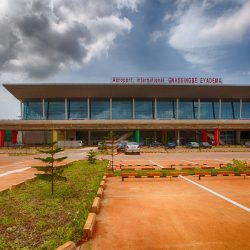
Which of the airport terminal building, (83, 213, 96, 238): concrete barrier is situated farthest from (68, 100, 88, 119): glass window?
(83, 213, 96, 238): concrete barrier

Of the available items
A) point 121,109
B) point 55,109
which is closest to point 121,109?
point 121,109

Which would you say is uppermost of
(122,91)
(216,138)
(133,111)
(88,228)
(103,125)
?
(122,91)

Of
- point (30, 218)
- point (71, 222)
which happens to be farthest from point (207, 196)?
point (30, 218)

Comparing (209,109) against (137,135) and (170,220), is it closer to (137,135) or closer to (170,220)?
(137,135)

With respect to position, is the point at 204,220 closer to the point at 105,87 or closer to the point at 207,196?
the point at 207,196

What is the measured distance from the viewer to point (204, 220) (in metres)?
7.04

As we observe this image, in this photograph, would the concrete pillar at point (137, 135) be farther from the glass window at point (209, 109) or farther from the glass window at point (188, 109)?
the glass window at point (209, 109)

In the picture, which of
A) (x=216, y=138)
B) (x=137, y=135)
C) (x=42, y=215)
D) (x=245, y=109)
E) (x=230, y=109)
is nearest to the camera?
(x=42, y=215)

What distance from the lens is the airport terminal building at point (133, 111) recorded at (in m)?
65.7

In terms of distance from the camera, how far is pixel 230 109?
255 feet

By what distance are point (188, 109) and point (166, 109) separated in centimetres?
574

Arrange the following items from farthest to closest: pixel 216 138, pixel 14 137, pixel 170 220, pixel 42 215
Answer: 1. pixel 216 138
2. pixel 14 137
3. pixel 42 215
4. pixel 170 220

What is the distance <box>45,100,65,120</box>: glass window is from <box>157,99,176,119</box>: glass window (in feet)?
78.5

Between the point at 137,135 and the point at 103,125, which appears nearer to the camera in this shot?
the point at 137,135
